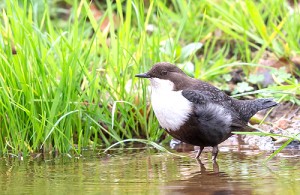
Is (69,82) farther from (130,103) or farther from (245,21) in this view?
(245,21)

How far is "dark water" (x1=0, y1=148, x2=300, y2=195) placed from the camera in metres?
4.37

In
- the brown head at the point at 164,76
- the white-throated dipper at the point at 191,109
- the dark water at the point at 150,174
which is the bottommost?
the dark water at the point at 150,174

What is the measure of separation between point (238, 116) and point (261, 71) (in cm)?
147

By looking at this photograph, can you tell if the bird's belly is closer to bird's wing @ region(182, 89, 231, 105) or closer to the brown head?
bird's wing @ region(182, 89, 231, 105)

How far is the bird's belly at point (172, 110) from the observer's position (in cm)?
541

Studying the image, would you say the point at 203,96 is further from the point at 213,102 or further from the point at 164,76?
the point at 164,76

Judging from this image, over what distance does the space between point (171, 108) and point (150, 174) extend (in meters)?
0.69

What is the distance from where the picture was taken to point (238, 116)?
19.6ft

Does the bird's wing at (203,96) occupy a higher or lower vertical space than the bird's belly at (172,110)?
higher

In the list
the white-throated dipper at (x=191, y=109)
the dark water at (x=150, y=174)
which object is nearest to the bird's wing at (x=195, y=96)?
the white-throated dipper at (x=191, y=109)

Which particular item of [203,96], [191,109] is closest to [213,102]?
[203,96]

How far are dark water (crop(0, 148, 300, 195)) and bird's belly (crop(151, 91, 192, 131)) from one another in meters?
0.30

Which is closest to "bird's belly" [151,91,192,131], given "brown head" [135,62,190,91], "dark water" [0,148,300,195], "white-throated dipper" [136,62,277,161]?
"white-throated dipper" [136,62,277,161]

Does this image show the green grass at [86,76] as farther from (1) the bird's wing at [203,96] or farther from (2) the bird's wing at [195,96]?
(2) the bird's wing at [195,96]
